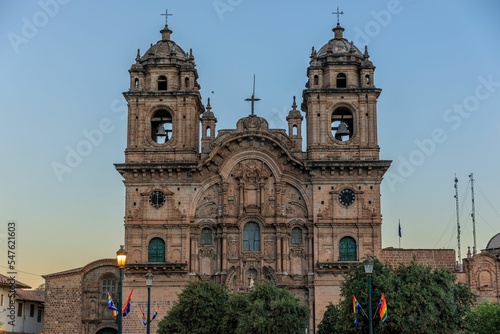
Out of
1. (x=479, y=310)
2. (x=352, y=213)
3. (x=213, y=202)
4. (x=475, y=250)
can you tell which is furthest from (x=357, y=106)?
(x=475, y=250)

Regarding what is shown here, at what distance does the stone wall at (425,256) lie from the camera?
56.4m

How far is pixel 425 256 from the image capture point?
2238 inches

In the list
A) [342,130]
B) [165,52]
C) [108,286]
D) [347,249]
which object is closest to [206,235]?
[108,286]

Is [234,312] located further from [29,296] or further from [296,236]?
[29,296]

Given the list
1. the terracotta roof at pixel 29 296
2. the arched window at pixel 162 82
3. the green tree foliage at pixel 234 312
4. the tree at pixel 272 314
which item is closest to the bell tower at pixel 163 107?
the arched window at pixel 162 82

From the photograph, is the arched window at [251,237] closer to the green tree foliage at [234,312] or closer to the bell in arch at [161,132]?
the green tree foliage at [234,312]

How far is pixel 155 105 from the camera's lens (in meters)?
58.3

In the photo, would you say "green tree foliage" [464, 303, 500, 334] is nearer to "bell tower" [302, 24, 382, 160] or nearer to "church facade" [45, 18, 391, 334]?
"church facade" [45, 18, 391, 334]

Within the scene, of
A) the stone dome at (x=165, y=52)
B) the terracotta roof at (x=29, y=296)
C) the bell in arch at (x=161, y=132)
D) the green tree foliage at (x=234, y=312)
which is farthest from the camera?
the terracotta roof at (x=29, y=296)

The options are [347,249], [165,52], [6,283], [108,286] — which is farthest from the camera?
[6,283]

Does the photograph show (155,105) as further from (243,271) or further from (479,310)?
(479,310)

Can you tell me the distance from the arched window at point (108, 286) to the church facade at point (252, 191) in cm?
145

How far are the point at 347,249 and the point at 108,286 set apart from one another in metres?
17.5

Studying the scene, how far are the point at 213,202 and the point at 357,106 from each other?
1183 cm
